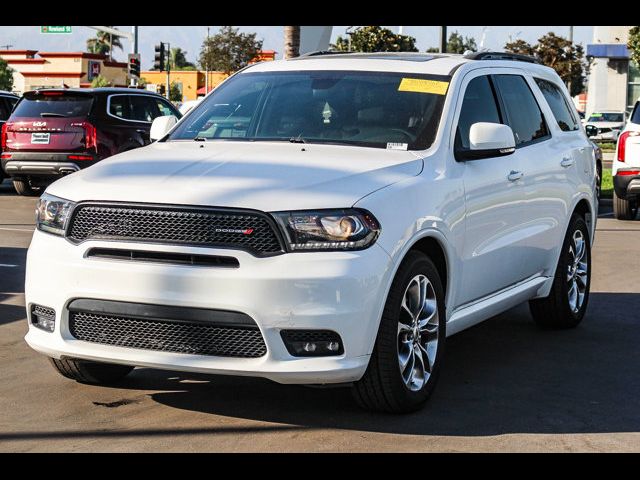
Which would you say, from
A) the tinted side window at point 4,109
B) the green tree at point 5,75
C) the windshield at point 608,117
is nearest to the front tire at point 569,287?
the tinted side window at point 4,109

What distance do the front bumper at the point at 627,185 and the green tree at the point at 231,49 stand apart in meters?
69.6

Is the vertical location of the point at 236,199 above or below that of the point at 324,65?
below

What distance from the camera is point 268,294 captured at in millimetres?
5219

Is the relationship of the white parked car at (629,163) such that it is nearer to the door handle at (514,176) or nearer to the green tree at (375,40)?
the door handle at (514,176)

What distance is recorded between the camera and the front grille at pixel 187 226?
17.4 feet

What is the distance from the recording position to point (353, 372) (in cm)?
541

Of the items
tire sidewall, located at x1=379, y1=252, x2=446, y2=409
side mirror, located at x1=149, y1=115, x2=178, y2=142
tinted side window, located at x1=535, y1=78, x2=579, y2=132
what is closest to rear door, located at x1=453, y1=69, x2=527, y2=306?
tire sidewall, located at x1=379, y1=252, x2=446, y2=409

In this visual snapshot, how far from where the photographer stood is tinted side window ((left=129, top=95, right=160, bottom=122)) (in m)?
19.2

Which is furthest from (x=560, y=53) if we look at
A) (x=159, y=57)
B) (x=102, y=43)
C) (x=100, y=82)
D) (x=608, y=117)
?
(x=102, y=43)

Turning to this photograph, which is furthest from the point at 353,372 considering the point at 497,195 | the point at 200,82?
the point at 200,82

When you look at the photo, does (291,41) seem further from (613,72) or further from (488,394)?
(613,72)
